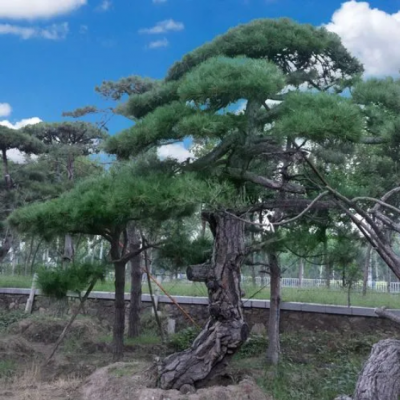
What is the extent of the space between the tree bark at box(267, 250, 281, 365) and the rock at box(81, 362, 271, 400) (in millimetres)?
1529

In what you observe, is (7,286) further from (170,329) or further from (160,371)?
(160,371)

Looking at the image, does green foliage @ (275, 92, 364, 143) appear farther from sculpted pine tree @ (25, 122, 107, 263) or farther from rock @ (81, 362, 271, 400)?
sculpted pine tree @ (25, 122, 107, 263)

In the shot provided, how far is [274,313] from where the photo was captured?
6871 millimetres

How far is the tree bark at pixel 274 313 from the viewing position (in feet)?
22.2

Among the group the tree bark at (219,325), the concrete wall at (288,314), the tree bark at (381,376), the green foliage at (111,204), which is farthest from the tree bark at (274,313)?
the tree bark at (381,376)

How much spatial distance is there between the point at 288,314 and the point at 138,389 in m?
4.13

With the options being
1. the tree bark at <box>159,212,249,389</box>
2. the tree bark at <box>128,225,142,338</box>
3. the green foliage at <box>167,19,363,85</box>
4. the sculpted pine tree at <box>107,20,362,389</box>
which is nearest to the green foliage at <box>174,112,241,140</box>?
the sculpted pine tree at <box>107,20,362,389</box>

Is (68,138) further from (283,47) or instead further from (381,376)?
(381,376)

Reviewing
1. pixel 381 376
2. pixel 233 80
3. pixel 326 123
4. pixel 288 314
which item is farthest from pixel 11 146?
pixel 381 376

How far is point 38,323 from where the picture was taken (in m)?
9.89

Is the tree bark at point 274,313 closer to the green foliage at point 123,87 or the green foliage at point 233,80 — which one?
the green foliage at point 233,80

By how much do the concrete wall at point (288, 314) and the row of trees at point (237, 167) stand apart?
1680 millimetres

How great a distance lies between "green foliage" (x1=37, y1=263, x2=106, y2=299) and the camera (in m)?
6.09

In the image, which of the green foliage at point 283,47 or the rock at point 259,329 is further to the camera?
the rock at point 259,329
